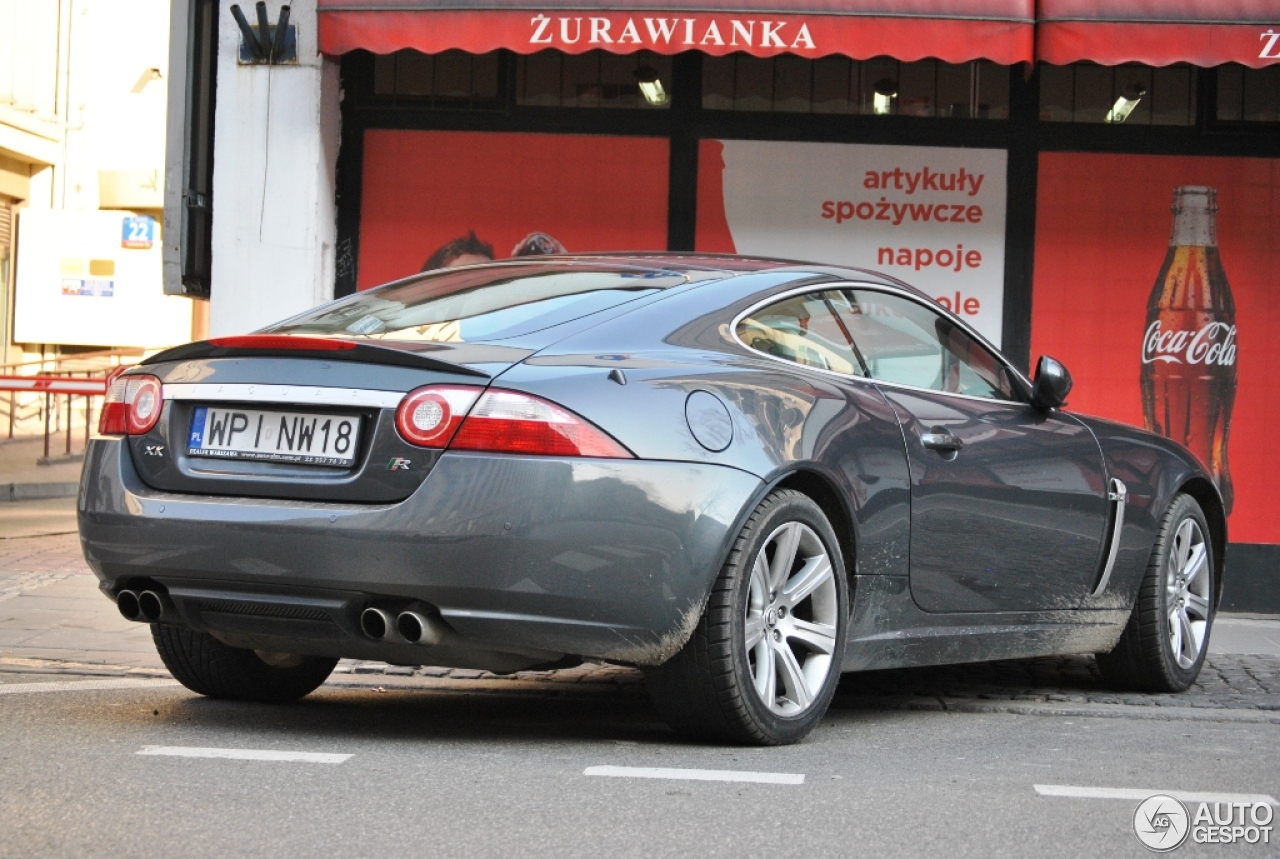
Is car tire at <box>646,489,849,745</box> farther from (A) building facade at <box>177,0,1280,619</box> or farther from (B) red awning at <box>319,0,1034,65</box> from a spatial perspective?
(A) building facade at <box>177,0,1280,619</box>

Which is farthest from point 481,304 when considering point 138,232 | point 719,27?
point 138,232

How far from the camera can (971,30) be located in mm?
8906

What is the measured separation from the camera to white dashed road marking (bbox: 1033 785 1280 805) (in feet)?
14.4

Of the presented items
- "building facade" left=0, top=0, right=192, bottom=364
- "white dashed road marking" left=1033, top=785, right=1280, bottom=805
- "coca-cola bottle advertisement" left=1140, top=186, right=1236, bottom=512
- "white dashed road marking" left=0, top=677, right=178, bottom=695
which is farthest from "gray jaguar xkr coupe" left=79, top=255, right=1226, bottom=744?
"building facade" left=0, top=0, right=192, bottom=364

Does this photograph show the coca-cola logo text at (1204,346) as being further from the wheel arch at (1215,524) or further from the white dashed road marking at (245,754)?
the white dashed road marking at (245,754)

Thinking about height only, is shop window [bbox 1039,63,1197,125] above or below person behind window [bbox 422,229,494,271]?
above

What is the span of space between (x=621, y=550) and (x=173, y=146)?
261 inches

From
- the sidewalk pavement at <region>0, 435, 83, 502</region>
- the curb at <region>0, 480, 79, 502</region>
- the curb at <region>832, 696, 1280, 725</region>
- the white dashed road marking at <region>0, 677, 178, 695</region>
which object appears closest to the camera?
the white dashed road marking at <region>0, 677, 178, 695</region>

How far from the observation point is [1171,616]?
6.84 meters

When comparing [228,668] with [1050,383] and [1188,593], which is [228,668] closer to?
[1050,383]

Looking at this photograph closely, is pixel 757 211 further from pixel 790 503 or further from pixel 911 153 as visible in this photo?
pixel 790 503

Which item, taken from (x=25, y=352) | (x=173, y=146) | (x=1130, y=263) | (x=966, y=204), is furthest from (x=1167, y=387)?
(x=25, y=352)

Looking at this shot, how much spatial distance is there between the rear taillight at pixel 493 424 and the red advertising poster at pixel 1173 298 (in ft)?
20.5

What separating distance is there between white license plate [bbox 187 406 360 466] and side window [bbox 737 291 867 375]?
1206 mm
